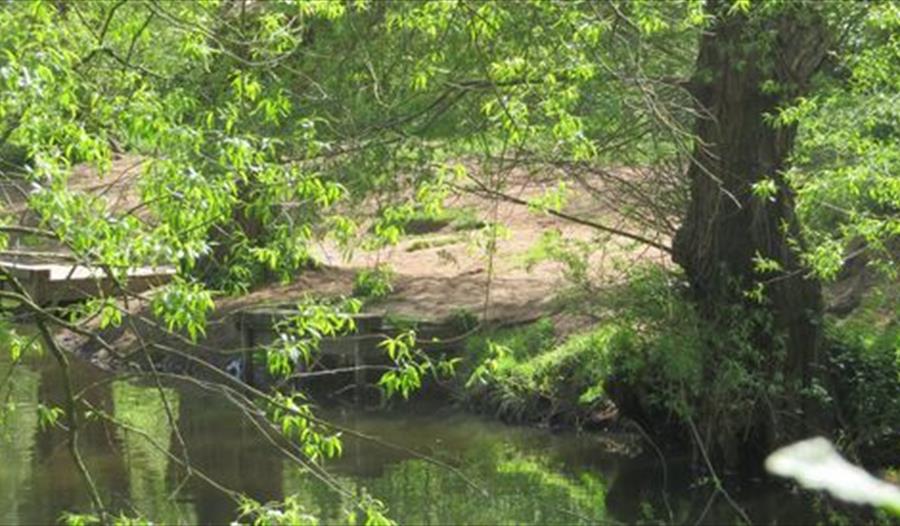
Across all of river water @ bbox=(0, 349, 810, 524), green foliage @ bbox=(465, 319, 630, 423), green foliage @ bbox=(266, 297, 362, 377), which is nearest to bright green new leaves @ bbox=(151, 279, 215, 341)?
green foliage @ bbox=(266, 297, 362, 377)

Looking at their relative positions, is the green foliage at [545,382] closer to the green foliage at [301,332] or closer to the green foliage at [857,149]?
the green foliage at [857,149]

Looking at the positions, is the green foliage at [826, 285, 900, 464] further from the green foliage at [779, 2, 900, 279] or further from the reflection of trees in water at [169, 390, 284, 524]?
the reflection of trees in water at [169, 390, 284, 524]

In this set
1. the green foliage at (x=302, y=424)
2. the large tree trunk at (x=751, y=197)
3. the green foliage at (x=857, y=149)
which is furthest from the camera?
the large tree trunk at (x=751, y=197)

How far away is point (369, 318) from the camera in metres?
18.3

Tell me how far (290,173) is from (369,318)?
11774mm

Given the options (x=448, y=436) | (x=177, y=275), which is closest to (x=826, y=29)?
(x=448, y=436)

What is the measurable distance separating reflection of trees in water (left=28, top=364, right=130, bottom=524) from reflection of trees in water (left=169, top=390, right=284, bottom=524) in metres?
0.63

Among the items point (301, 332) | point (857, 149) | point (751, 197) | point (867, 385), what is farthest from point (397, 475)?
point (301, 332)

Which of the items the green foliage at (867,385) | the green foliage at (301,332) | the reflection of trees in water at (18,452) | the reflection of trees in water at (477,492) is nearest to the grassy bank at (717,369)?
the green foliage at (867,385)

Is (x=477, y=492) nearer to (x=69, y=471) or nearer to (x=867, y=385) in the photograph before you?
(x=867, y=385)

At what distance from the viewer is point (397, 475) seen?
14.4 m

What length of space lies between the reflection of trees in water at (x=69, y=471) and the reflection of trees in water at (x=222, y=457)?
628 millimetres

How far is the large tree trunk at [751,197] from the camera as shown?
1293cm

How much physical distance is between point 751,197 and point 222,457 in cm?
604
